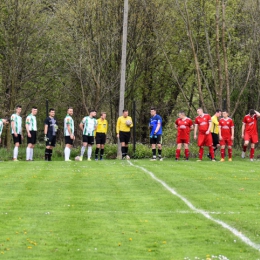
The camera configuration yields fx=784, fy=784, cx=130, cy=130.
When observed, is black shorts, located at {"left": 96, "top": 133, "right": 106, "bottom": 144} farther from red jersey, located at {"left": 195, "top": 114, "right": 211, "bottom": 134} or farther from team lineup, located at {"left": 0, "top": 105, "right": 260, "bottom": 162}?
red jersey, located at {"left": 195, "top": 114, "right": 211, "bottom": 134}

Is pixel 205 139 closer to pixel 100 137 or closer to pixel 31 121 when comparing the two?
pixel 100 137

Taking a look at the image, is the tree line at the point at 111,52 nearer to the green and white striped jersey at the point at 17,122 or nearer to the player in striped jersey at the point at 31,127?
the player in striped jersey at the point at 31,127

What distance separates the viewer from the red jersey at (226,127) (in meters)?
29.8

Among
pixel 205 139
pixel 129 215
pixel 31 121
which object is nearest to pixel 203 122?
pixel 205 139

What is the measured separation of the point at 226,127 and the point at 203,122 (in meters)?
1.13

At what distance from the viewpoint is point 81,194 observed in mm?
16359

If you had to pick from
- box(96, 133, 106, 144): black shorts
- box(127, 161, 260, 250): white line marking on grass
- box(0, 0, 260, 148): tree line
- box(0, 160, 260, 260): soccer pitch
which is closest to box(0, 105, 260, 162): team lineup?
box(96, 133, 106, 144): black shorts

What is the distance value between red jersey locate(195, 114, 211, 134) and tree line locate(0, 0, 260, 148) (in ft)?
33.1

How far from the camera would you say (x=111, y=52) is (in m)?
43.1

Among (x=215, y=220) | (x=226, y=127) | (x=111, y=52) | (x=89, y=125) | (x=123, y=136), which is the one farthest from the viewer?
(x=111, y=52)

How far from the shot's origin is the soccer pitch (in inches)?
390

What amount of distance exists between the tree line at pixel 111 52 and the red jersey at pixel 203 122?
10.1 m

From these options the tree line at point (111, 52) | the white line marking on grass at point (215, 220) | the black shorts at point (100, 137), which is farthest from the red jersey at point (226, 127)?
the white line marking on grass at point (215, 220)

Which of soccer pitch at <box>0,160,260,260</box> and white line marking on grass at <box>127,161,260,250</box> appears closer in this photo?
soccer pitch at <box>0,160,260,260</box>
